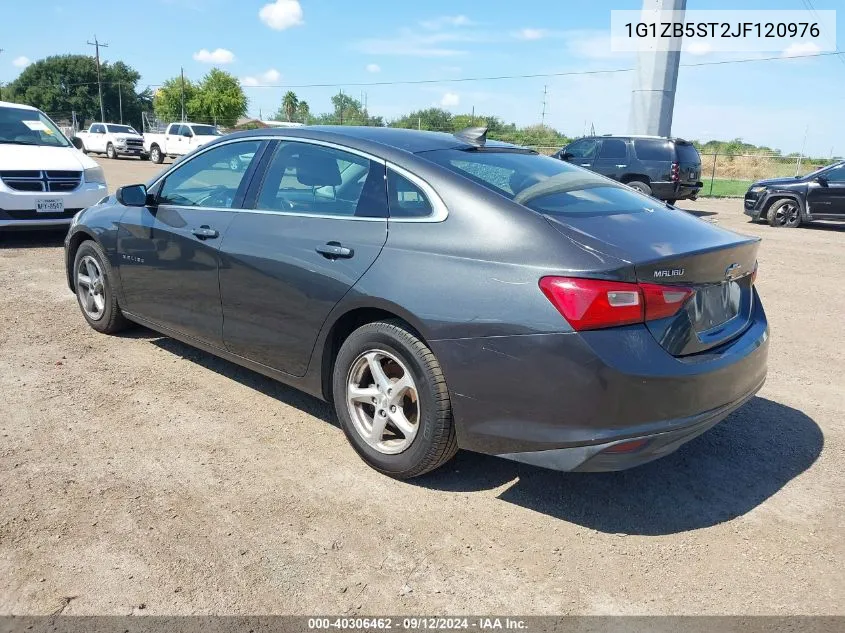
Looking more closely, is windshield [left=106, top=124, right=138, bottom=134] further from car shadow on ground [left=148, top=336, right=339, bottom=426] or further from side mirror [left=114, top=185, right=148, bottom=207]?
side mirror [left=114, top=185, right=148, bottom=207]

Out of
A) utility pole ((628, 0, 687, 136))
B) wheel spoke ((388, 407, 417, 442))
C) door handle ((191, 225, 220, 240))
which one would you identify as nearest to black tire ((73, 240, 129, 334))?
door handle ((191, 225, 220, 240))

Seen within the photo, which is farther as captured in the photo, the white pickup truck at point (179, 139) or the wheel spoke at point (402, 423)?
the white pickup truck at point (179, 139)

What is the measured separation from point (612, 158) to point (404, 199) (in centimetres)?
1414

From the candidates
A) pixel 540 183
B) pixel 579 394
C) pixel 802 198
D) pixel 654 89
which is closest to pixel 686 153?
pixel 802 198

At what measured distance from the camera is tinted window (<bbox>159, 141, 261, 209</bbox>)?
13.8 feet

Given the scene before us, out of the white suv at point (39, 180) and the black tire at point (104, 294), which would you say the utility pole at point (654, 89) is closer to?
the white suv at point (39, 180)

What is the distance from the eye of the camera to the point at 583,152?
1683cm

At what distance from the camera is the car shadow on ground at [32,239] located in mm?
9344

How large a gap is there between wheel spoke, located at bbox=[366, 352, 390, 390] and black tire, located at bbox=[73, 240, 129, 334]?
8.81 ft

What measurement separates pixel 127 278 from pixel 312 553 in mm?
2939

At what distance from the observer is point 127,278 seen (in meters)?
4.89

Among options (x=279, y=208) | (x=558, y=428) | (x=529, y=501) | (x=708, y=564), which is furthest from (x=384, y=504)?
(x=279, y=208)

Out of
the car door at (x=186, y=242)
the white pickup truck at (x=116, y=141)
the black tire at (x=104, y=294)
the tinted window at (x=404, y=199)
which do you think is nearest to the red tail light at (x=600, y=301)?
the tinted window at (x=404, y=199)

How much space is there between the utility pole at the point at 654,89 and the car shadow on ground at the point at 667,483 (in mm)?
16765
